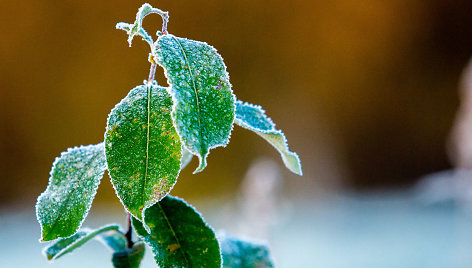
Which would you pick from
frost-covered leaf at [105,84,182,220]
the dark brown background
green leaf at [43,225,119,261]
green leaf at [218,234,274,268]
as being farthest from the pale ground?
frost-covered leaf at [105,84,182,220]

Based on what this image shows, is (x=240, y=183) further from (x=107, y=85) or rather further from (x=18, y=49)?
(x=18, y=49)

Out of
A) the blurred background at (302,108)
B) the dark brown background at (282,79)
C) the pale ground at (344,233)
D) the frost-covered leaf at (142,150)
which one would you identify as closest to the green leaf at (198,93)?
the frost-covered leaf at (142,150)

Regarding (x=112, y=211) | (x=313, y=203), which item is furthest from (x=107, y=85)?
(x=313, y=203)

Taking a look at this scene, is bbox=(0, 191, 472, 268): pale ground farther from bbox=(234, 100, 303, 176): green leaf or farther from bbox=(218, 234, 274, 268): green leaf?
bbox=(234, 100, 303, 176): green leaf

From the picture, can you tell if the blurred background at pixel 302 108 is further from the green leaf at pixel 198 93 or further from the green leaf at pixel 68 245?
the green leaf at pixel 198 93

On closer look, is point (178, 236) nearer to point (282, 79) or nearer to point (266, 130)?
point (266, 130)

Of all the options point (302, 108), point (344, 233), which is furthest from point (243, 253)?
point (302, 108)
